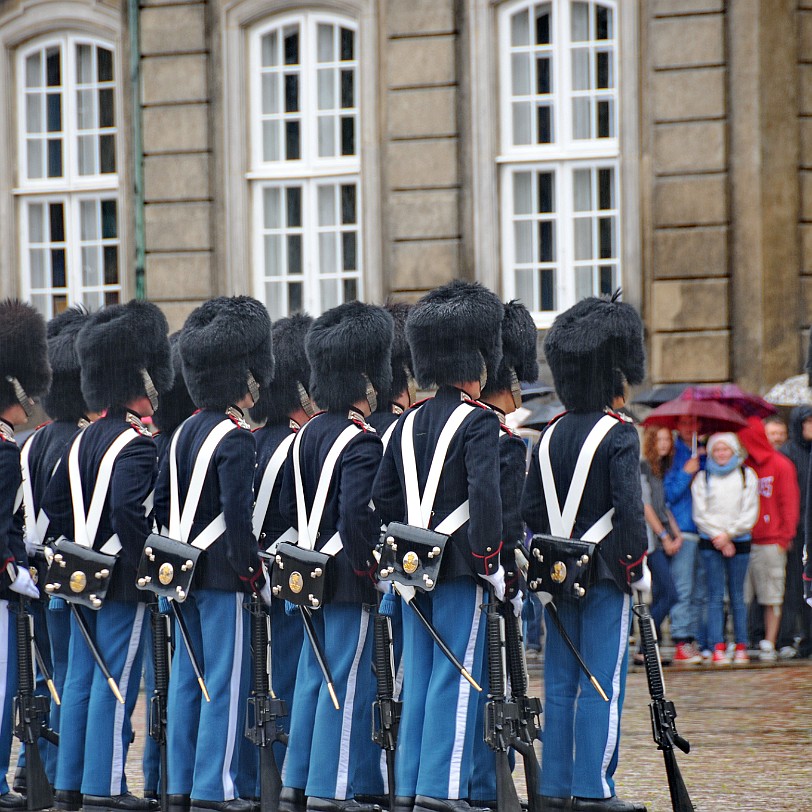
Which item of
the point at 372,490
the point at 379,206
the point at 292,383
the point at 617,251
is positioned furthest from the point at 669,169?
the point at 372,490

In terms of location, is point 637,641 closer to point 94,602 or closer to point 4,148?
point 94,602

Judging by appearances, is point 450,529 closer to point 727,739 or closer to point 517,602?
point 517,602

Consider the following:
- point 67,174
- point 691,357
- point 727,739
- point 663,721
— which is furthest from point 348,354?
point 67,174

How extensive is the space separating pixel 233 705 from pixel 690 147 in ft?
29.3

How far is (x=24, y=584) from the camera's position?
7496 millimetres

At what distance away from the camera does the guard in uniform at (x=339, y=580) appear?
7055mm

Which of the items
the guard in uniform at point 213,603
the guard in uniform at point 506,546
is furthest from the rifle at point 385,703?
the guard in uniform at point 213,603

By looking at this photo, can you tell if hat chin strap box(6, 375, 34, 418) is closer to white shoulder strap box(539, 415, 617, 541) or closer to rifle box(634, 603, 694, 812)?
white shoulder strap box(539, 415, 617, 541)

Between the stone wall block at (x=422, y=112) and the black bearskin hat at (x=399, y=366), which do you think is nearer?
the black bearskin hat at (x=399, y=366)

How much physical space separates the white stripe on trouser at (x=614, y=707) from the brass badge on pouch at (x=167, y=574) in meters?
1.71

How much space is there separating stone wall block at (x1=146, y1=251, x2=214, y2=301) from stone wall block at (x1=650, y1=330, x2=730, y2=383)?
4113mm

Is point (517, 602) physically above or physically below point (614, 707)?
above

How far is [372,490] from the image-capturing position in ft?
23.3

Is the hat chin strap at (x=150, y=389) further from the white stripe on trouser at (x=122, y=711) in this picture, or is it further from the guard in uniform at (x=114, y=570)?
the white stripe on trouser at (x=122, y=711)
